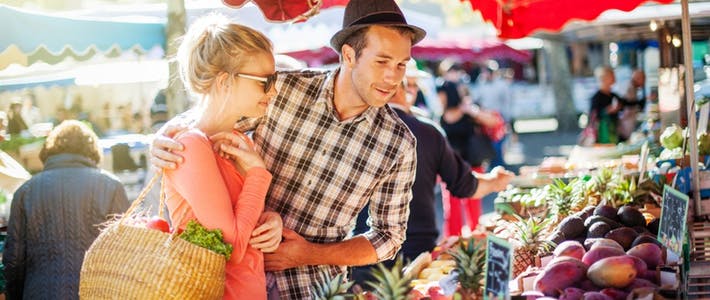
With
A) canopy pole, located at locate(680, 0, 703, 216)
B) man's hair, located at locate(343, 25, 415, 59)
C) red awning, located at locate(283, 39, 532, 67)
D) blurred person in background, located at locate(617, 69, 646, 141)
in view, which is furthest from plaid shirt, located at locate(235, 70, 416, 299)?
blurred person in background, located at locate(617, 69, 646, 141)

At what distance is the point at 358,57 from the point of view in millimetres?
3561

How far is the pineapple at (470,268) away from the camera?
2904mm

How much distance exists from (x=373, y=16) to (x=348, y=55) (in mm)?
179

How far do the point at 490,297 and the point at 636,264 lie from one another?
888mm

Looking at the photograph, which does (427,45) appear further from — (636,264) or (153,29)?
(636,264)

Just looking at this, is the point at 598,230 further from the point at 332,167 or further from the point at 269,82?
the point at 269,82

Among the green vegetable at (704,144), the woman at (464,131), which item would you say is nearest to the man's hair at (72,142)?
the green vegetable at (704,144)

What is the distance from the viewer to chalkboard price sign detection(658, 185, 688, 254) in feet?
11.4

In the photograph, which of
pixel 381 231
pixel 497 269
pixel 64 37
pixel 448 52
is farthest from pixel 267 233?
pixel 448 52

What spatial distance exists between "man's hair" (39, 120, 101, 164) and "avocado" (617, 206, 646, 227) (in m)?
3.49

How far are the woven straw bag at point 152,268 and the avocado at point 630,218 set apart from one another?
229cm

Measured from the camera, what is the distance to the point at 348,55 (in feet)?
11.9

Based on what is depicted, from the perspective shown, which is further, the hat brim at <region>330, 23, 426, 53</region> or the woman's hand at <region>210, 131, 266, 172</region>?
the hat brim at <region>330, 23, 426, 53</region>

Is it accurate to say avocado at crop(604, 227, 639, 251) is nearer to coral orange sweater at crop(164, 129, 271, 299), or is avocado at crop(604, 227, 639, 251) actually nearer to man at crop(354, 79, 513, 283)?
coral orange sweater at crop(164, 129, 271, 299)
